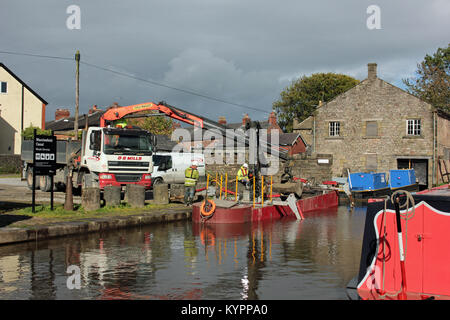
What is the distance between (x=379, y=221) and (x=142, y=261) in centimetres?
561

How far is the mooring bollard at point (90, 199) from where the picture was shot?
18.1m

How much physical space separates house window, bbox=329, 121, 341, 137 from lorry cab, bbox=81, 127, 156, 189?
27.6 m

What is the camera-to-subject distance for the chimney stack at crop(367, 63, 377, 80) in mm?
44006

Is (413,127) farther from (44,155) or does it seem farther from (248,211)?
Answer: (44,155)

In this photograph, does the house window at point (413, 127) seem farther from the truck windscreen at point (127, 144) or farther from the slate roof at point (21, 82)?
the slate roof at point (21, 82)

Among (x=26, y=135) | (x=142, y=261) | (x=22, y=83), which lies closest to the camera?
(x=142, y=261)

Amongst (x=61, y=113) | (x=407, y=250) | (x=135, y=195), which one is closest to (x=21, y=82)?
(x=61, y=113)

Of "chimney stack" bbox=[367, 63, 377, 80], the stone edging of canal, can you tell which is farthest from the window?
the stone edging of canal

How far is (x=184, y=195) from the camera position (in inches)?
878

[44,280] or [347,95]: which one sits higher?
[347,95]

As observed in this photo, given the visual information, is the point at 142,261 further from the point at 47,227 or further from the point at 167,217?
the point at 167,217

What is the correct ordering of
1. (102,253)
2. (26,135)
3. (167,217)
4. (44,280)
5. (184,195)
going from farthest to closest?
(26,135)
(184,195)
(167,217)
(102,253)
(44,280)
